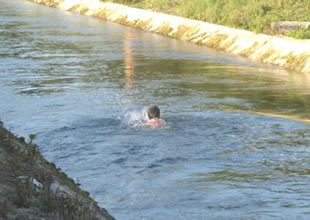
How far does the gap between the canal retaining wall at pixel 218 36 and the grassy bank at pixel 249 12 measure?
0.54 meters

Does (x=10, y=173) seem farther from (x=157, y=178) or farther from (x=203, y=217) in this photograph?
(x=157, y=178)

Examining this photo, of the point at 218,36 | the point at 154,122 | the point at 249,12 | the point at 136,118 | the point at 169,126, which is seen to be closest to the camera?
the point at 154,122

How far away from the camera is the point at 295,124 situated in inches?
816

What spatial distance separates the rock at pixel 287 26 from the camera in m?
34.2

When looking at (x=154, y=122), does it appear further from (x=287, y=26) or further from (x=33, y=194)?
(x=287, y=26)

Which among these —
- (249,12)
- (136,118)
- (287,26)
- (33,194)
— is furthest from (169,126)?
(249,12)

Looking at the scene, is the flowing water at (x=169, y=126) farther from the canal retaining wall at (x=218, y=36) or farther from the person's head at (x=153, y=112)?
the canal retaining wall at (x=218, y=36)

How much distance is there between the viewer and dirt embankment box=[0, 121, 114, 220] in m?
8.93

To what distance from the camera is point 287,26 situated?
1372 inches

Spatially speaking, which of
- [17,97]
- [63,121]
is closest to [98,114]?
[63,121]

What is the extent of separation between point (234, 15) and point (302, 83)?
1218 cm

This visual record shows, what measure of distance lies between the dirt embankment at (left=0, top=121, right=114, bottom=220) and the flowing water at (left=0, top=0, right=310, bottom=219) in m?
2.43

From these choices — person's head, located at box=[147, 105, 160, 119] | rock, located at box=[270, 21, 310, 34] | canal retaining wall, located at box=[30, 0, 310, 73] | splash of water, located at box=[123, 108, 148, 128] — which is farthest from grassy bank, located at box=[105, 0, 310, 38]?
person's head, located at box=[147, 105, 160, 119]

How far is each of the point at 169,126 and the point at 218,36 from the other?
18.4 meters
